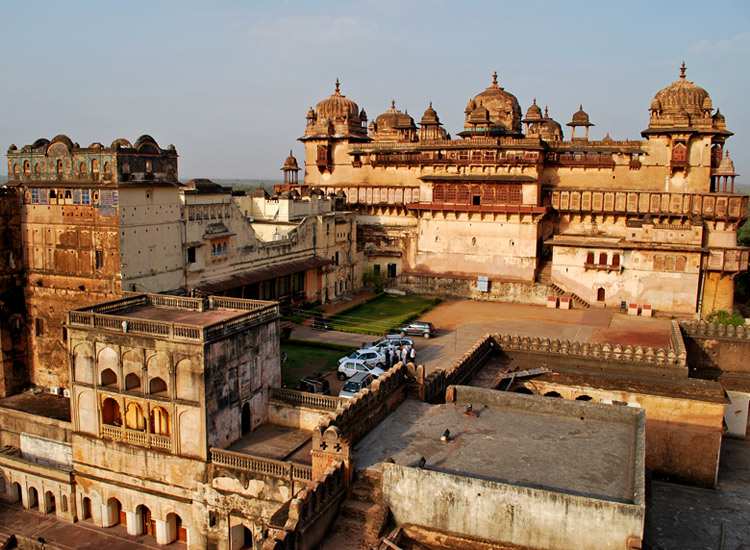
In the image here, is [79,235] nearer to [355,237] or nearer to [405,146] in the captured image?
[355,237]

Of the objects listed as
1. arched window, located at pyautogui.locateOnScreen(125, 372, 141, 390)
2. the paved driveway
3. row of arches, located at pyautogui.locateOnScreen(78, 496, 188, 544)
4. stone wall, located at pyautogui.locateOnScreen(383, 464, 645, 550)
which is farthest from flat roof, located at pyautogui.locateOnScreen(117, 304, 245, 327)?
stone wall, located at pyautogui.locateOnScreen(383, 464, 645, 550)

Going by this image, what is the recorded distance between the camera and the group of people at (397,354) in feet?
102

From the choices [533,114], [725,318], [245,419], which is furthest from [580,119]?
[245,419]

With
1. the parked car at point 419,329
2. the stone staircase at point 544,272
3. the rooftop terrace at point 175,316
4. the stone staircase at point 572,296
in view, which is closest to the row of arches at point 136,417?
the rooftop terrace at point 175,316

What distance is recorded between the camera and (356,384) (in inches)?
1062

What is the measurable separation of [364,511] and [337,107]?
4880 cm

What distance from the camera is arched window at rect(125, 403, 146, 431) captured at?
886 inches

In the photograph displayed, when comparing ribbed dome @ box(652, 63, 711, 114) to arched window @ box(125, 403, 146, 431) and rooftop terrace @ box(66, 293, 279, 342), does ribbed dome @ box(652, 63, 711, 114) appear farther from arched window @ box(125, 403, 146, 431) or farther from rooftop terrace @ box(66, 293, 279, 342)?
arched window @ box(125, 403, 146, 431)

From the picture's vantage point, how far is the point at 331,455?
16.2 metres

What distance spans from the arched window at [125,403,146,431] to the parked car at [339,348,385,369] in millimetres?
10169

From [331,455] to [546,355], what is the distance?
13.7 m

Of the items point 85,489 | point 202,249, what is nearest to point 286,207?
point 202,249

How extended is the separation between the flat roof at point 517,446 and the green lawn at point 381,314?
60.5 ft

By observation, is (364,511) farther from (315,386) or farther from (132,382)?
(315,386)
